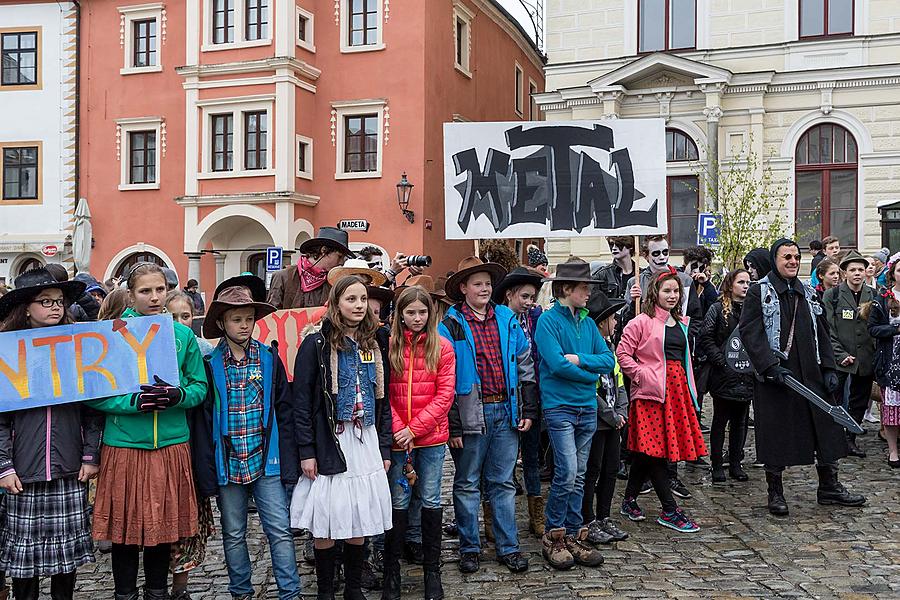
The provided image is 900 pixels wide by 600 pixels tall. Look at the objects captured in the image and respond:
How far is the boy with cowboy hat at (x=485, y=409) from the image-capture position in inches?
238

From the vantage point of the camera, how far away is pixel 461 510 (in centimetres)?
612

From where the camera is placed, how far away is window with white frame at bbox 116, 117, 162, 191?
88.8ft

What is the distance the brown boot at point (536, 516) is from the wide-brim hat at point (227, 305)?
2.68 meters

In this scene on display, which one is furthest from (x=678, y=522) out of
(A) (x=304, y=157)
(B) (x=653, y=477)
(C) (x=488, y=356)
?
(A) (x=304, y=157)

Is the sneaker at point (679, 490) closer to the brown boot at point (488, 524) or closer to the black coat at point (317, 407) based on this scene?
the brown boot at point (488, 524)

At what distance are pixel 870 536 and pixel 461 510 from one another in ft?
10.2

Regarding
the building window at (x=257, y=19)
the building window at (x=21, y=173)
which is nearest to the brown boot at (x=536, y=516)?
the building window at (x=257, y=19)

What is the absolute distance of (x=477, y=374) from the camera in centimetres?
A: 609

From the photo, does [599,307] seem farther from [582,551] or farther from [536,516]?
[582,551]

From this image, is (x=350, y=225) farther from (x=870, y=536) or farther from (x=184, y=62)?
(x=870, y=536)

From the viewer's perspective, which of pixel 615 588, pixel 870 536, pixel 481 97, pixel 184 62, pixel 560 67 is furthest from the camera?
pixel 481 97

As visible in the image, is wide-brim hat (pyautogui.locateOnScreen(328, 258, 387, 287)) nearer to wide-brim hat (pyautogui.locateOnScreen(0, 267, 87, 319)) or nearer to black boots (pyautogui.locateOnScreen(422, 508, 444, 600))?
black boots (pyautogui.locateOnScreen(422, 508, 444, 600))

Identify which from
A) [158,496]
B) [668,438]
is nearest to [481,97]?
[668,438]

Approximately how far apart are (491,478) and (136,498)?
232 centimetres
